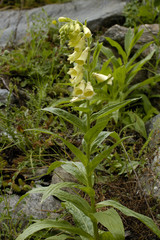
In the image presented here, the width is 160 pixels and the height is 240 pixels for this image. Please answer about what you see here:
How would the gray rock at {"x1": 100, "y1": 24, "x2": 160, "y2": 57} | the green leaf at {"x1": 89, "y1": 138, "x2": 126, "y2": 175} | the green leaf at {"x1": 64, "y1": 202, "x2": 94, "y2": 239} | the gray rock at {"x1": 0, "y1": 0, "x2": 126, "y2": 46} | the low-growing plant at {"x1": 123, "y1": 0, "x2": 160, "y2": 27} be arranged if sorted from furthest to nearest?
the gray rock at {"x1": 0, "y1": 0, "x2": 126, "y2": 46} < the low-growing plant at {"x1": 123, "y1": 0, "x2": 160, "y2": 27} < the gray rock at {"x1": 100, "y1": 24, "x2": 160, "y2": 57} < the green leaf at {"x1": 64, "y1": 202, "x2": 94, "y2": 239} < the green leaf at {"x1": 89, "y1": 138, "x2": 126, "y2": 175}

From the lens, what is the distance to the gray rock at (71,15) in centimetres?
459

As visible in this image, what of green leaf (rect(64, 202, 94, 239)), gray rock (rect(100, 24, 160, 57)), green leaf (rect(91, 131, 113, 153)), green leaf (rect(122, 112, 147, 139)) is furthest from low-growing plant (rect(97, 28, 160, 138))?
green leaf (rect(64, 202, 94, 239))

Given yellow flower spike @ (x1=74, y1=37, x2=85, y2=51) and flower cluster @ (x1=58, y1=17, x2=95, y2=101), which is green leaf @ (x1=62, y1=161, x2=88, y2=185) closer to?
flower cluster @ (x1=58, y1=17, x2=95, y2=101)

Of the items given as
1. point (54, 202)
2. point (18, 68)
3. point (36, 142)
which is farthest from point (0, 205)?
point (18, 68)

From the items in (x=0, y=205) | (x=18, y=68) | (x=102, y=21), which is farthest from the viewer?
(x=102, y=21)

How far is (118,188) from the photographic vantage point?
2.13m

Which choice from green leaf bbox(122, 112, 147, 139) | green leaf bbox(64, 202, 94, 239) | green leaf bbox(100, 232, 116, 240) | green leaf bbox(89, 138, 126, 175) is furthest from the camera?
green leaf bbox(122, 112, 147, 139)

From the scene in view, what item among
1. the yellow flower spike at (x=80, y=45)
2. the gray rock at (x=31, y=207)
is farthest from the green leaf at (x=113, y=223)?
the yellow flower spike at (x=80, y=45)

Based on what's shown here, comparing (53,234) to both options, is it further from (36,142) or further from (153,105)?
(153,105)

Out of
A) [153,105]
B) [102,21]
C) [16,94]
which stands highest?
[102,21]

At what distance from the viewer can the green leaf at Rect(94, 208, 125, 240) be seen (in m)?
1.49

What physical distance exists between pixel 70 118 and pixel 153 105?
1.95 meters

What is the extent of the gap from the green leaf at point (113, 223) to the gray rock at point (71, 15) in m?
3.37

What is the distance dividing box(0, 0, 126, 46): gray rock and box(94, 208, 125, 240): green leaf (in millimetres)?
3374
